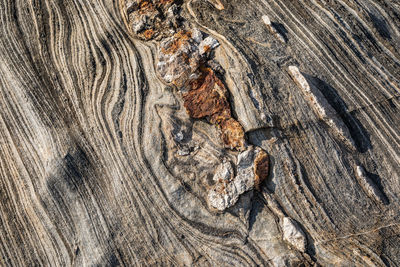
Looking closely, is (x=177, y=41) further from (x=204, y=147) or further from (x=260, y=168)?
(x=260, y=168)

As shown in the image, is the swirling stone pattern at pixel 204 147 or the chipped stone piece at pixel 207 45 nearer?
the swirling stone pattern at pixel 204 147

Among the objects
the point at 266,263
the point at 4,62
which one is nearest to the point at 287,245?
the point at 266,263

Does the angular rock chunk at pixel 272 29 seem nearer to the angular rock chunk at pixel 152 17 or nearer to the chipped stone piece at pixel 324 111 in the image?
the chipped stone piece at pixel 324 111

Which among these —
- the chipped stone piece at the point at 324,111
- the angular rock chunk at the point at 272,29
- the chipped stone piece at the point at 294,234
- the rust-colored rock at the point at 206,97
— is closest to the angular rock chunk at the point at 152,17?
the rust-colored rock at the point at 206,97

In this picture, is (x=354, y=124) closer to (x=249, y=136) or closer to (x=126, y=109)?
(x=249, y=136)

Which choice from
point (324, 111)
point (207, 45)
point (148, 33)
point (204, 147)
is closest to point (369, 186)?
point (324, 111)

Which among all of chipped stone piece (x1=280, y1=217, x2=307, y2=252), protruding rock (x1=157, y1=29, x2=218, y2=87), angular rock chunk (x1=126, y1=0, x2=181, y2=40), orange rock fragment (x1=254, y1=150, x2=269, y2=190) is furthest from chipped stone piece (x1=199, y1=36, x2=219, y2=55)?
chipped stone piece (x1=280, y1=217, x2=307, y2=252)
